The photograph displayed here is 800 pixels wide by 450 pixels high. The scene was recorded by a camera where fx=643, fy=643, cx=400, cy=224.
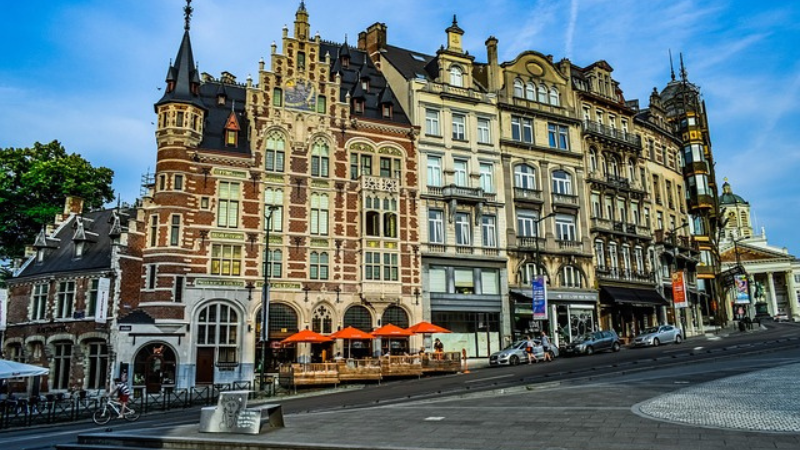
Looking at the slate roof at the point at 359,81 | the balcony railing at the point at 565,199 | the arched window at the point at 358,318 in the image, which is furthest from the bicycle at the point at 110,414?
the balcony railing at the point at 565,199

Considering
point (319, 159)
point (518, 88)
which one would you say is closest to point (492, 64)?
point (518, 88)

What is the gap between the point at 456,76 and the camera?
48.6 meters

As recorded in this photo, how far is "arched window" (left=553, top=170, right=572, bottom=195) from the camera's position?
169 feet

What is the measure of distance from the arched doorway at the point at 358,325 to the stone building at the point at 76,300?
12.5 meters

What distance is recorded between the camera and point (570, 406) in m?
15.7

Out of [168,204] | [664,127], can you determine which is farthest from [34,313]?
[664,127]

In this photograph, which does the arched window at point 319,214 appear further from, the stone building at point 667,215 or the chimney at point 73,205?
the stone building at point 667,215

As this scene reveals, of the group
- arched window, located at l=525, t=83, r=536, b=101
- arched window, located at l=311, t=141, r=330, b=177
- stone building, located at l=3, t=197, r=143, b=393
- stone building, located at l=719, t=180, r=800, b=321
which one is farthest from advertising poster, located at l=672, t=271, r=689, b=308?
stone building, located at l=719, t=180, r=800, b=321

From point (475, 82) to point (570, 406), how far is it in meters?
37.4

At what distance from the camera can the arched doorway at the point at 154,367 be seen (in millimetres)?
34594

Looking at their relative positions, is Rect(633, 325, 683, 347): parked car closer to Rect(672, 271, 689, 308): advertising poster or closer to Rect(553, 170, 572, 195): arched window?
Rect(672, 271, 689, 308): advertising poster

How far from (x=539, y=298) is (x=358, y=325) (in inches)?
468

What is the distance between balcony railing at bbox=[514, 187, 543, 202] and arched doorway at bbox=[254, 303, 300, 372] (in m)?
19.8

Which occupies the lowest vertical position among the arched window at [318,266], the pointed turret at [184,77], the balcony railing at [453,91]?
the arched window at [318,266]
